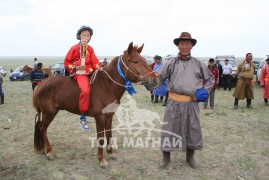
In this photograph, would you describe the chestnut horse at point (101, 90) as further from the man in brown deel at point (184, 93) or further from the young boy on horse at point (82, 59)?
the man in brown deel at point (184, 93)

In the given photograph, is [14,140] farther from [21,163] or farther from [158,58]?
[158,58]

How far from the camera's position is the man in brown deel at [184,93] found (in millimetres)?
4570

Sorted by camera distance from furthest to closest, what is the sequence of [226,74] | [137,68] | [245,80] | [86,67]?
[226,74] < [245,80] < [86,67] < [137,68]

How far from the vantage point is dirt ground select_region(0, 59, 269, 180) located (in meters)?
4.68

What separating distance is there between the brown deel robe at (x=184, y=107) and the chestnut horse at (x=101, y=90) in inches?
14.8

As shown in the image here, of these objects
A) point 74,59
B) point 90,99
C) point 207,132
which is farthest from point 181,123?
point 207,132

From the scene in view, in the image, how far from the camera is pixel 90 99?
4922 mm

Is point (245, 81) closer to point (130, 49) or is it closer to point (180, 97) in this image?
point (180, 97)

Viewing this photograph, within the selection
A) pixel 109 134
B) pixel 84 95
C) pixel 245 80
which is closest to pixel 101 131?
pixel 109 134

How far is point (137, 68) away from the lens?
15.3ft

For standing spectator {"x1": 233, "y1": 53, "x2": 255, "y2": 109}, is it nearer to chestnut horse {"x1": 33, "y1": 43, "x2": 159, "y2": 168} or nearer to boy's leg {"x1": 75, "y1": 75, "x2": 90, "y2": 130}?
chestnut horse {"x1": 33, "y1": 43, "x2": 159, "y2": 168}

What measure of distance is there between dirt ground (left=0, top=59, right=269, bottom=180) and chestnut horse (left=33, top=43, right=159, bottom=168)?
0.37 m

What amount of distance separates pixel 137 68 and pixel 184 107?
3.39ft

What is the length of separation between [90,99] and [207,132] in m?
3.72
